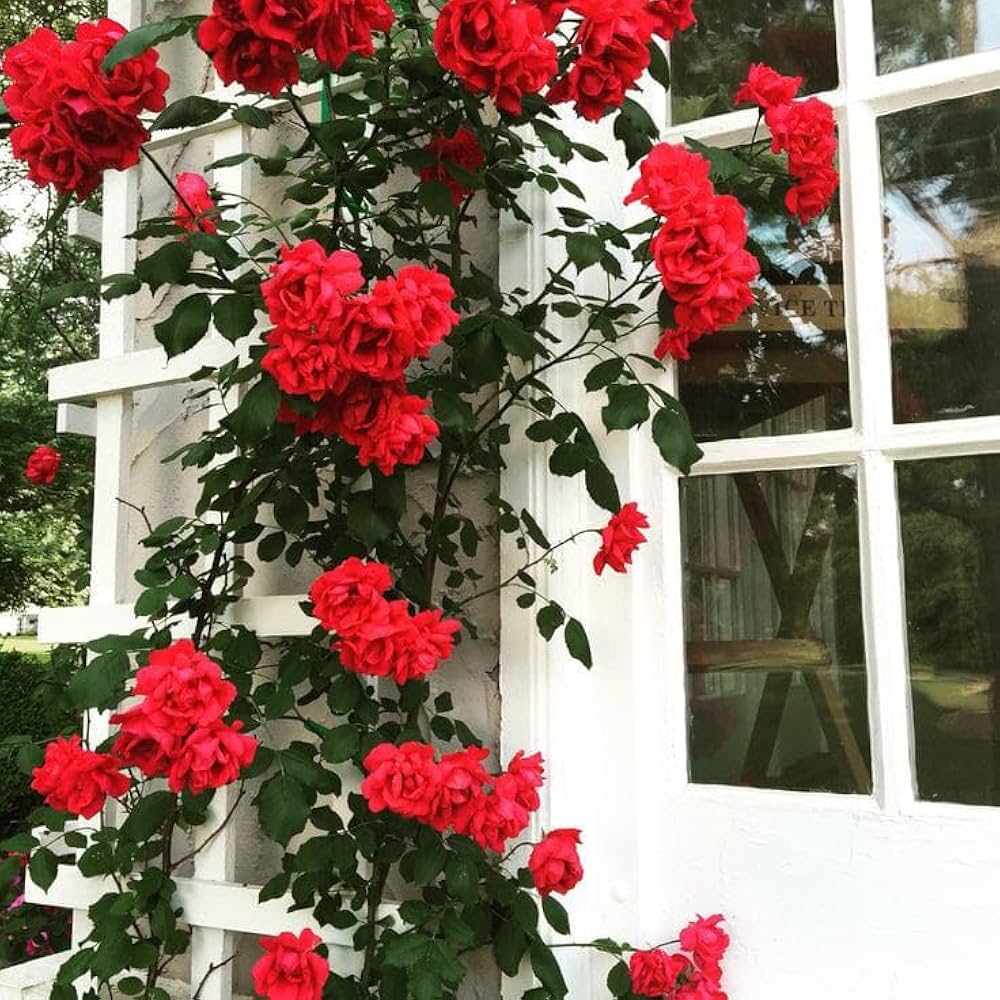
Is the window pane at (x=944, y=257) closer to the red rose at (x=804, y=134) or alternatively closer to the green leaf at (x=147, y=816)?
the red rose at (x=804, y=134)

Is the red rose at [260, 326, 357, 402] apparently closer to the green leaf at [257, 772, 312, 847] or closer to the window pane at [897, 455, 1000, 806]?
the green leaf at [257, 772, 312, 847]

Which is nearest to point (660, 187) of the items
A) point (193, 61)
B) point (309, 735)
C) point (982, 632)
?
point (982, 632)

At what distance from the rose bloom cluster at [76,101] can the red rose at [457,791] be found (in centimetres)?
73

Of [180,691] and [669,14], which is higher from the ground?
[669,14]

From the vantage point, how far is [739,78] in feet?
4.39

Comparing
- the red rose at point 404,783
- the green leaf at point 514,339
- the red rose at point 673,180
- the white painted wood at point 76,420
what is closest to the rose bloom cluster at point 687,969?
the red rose at point 404,783

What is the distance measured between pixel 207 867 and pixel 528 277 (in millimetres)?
959

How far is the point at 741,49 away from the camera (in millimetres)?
1339

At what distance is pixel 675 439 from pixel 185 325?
57cm

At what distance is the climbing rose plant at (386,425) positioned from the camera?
915 mm

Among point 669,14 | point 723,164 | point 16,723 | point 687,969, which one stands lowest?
point 16,723

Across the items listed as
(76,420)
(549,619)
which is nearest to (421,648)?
(549,619)

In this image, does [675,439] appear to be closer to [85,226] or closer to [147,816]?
[147,816]

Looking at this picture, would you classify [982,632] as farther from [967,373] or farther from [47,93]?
[47,93]
